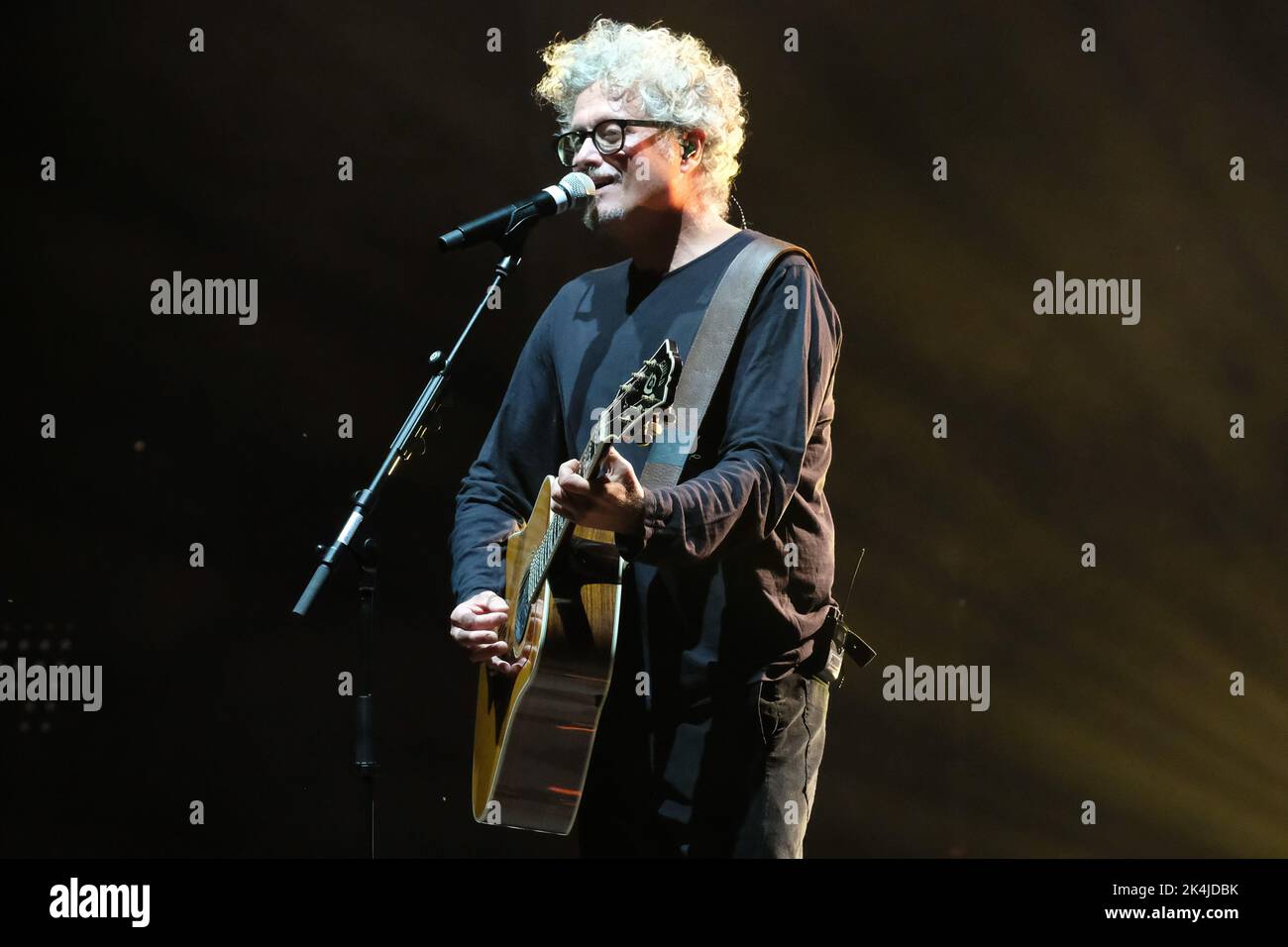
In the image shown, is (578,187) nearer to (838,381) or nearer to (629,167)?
(629,167)

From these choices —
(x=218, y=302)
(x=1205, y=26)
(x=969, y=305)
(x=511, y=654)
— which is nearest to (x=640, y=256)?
(x=511, y=654)

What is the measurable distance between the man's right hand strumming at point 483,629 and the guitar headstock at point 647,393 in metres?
0.53

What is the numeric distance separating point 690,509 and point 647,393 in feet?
0.68

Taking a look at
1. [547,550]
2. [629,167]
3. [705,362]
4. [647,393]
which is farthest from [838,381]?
[647,393]

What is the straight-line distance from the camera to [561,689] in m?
2.20

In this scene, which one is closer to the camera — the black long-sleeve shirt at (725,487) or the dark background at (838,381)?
the black long-sleeve shirt at (725,487)

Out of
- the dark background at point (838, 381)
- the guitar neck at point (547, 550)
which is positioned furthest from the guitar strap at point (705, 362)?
the dark background at point (838, 381)

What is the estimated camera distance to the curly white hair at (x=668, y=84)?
246 centimetres

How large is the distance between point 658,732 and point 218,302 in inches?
78.0

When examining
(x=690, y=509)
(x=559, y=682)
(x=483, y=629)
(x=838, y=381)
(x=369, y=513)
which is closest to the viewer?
(x=690, y=509)

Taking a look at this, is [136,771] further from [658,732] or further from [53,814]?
[658,732]

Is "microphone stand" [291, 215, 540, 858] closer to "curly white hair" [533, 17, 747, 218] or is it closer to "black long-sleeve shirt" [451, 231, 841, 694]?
"black long-sleeve shirt" [451, 231, 841, 694]

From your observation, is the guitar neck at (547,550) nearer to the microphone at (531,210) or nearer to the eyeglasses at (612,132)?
the microphone at (531,210)

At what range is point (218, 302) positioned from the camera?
3529mm
